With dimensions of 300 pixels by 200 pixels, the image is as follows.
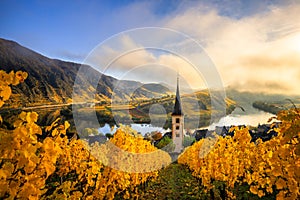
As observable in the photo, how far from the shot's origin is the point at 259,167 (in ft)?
18.5

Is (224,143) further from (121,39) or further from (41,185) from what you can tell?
(41,185)

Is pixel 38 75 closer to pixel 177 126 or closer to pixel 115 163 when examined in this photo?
pixel 177 126

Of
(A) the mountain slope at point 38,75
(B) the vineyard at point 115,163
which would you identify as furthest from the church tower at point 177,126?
(B) the vineyard at point 115,163

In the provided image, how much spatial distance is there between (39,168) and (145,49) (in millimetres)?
5688

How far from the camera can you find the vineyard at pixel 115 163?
1.99m

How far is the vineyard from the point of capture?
1992mm

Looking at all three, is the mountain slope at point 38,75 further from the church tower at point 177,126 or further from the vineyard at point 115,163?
the vineyard at point 115,163

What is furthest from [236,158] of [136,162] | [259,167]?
[136,162]

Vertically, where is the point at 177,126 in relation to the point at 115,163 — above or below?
below

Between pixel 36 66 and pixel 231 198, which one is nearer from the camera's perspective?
pixel 231 198

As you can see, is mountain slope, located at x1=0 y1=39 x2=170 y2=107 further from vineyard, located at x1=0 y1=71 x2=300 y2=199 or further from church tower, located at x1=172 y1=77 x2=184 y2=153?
vineyard, located at x1=0 y1=71 x2=300 y2=199

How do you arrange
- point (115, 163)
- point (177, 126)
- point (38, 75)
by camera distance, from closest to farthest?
point (115, 163) < point (177, 126) < point (38, 75)

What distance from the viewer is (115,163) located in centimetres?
529

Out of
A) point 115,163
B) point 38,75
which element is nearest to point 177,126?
point 38,75
